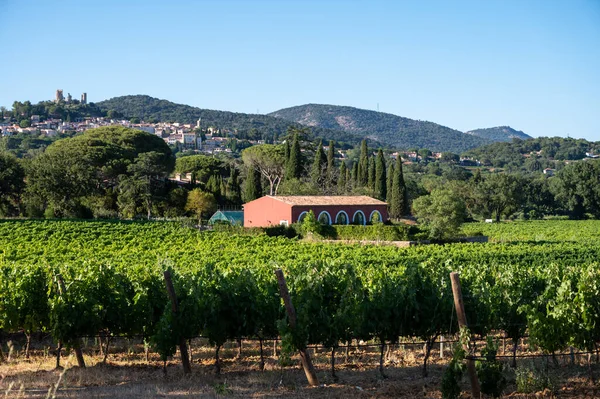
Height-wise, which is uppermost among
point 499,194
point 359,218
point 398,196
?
point 499,194

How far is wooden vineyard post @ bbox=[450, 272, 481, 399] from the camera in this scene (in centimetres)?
820

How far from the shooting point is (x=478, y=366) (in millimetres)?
8477

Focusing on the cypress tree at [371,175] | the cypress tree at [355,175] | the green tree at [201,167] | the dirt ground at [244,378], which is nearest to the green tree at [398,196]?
the cypress tree at [371,175]

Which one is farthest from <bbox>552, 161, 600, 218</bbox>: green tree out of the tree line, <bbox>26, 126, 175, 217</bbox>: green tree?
<bbox>26, 126, 175, 217</bbox>: green tree

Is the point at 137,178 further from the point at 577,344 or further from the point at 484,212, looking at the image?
the point at 577,344

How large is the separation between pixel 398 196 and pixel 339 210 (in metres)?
18.7

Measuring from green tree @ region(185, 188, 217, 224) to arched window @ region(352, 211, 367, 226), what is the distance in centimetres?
1672

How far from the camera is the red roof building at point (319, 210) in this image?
43219mm

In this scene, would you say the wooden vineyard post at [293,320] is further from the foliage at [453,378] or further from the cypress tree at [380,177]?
the cypress tree at [380,177]

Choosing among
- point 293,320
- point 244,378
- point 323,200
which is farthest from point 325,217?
point 293,320

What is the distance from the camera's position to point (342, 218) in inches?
1770

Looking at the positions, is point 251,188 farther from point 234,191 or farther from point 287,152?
point 287,152

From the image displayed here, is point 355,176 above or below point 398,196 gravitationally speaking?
above

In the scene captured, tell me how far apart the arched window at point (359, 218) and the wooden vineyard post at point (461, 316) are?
3703cm
